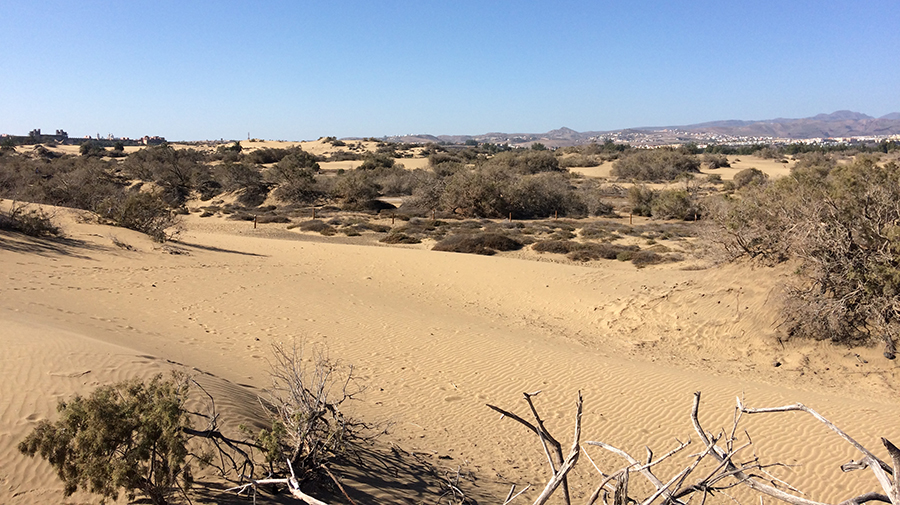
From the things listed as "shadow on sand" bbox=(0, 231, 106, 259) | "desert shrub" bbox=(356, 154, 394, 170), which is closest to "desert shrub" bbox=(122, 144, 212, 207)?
"desert shrub" bbox=(356, 154, 394, 170)

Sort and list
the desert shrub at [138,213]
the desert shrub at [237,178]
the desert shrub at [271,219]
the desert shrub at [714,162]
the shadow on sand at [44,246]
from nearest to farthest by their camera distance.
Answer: the shadow on sand at [44,246] < the desert shrub at [138,213] < the desert shrub at [271,219] < the desert shrub at [237,178] < the desert shrub at [714,162]

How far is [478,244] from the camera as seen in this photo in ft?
79.8

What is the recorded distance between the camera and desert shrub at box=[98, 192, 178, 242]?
19.5m

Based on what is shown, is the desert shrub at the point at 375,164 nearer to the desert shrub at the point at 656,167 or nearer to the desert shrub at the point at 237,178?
the desert shrub at the point at 237,178

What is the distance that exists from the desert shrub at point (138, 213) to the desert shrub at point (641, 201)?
26771mm

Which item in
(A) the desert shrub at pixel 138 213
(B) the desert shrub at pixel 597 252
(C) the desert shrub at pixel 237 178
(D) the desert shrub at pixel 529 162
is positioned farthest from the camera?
(D) the desert shrub at pixel 529 162

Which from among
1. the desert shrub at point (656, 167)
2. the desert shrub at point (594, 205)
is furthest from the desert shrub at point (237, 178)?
the desert shrub at point (656, 167)

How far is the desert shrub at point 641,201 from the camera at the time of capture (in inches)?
1423

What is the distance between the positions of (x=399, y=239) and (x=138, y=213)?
10767 mm

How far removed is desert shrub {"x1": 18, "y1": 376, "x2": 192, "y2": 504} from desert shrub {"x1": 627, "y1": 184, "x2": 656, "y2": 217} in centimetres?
3457

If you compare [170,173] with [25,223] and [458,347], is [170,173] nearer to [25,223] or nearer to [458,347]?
[25,223]

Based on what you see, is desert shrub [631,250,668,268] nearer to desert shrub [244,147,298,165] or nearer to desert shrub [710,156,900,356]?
desert shrub [710,156,900,356]

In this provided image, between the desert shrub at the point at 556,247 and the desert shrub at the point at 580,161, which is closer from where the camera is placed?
the desert shrub at the point at 556,247

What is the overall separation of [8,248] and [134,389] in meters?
12.3
